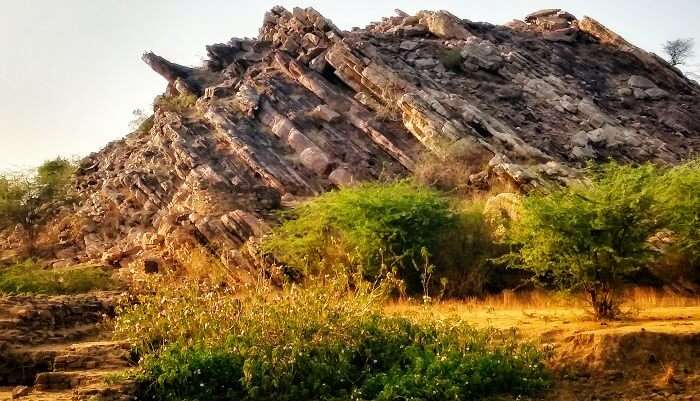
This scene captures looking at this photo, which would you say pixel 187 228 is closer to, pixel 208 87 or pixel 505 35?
pixel 208 87

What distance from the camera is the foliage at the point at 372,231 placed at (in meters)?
19.6

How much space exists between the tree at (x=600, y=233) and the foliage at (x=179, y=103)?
76.4 ft

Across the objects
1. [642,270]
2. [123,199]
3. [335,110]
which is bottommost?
[642,270]

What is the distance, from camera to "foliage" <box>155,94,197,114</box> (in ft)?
112

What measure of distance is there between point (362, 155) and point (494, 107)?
6.88 meters

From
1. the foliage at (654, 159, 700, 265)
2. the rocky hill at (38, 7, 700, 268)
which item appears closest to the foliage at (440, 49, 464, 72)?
the rocky hill at (38, 7, 700, 268)

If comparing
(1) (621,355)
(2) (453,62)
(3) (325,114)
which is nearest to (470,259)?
(1) (621,355)

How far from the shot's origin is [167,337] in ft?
36.4

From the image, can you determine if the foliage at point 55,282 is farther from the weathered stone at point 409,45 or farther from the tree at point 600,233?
the weathered stone at point 409,45

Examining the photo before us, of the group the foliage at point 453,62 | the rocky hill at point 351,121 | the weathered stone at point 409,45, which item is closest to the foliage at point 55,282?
the rocky hill at point 351,121

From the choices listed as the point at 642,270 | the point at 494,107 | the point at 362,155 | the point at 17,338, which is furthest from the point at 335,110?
the point at 17,338

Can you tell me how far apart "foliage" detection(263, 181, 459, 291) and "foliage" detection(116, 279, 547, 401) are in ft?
24.5

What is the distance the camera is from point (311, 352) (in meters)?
10.5

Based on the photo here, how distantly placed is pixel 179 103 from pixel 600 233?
25.5 metres
